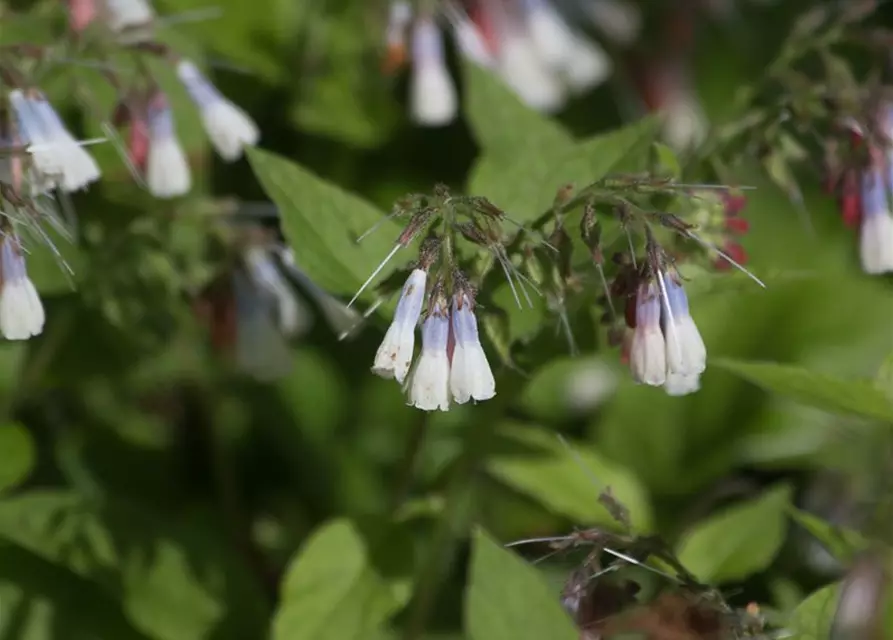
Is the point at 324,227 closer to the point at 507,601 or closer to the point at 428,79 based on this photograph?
the point at 507,601

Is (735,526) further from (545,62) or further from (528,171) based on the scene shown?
(545,62)

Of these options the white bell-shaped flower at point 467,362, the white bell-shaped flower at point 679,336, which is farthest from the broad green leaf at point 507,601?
the white bell-shaped flower at point 679,336

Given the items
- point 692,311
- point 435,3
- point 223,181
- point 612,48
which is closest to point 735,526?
point 692,311

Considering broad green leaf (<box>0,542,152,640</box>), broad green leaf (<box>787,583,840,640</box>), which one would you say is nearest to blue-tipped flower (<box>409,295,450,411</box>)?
broad green leaf (<box>787,583,840,640</box>)

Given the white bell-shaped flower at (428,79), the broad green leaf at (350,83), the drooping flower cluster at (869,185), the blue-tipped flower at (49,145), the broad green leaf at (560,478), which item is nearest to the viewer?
the blue-tipped flower at (49,145)

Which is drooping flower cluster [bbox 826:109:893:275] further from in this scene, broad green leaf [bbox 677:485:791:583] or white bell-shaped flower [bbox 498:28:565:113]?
white bell-shaped flower [bbox 498:28:565:113]

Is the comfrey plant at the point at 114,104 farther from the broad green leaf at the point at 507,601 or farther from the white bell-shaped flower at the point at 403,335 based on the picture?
the broad green leaf at the point at 507,601

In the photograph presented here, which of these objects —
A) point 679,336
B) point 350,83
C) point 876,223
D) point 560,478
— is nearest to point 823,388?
point 679,336
